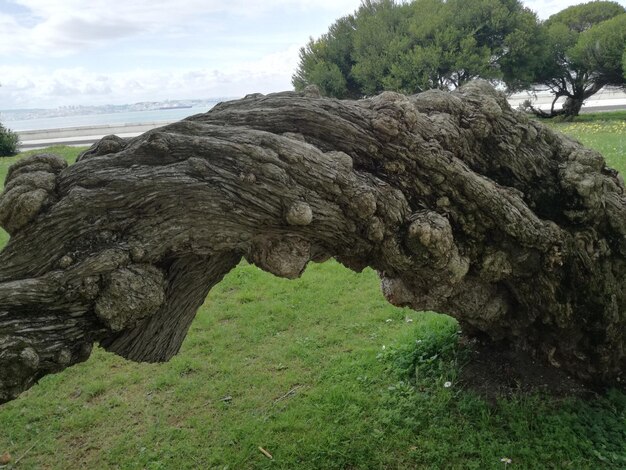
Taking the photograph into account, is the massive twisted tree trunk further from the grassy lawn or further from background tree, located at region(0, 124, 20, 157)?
background tree, located at region(0, 124, 20, 157)

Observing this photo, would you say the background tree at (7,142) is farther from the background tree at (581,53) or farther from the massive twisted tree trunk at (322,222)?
the background tree at (581,53)

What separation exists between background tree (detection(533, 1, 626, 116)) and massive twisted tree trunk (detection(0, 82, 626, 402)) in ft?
93.7

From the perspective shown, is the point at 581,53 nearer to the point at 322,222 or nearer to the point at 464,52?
the point at 464,52

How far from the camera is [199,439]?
444 cm

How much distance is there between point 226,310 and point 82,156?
4572mm

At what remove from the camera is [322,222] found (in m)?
2.92

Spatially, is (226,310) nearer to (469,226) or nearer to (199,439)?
(199,439)

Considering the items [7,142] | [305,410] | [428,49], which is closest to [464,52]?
[428,49]

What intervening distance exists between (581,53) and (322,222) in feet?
103

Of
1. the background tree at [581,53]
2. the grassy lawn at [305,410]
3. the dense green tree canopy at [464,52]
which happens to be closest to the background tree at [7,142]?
the dense green tree canopy at [464,52]

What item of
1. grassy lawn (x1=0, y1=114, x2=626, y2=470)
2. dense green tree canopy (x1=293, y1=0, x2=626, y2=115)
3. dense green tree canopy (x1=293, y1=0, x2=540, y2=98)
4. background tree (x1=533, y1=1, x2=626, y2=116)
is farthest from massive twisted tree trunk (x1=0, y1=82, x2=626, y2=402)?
background tree (x1=533, y1=1, x2=626, y2=116)

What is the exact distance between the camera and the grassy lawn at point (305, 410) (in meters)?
3.95

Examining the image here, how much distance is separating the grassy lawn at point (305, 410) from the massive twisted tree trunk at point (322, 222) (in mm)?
738

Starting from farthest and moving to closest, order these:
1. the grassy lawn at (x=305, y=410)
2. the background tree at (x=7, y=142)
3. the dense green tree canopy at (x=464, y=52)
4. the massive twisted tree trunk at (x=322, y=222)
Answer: the dense green tree canopy at (x=464, y=52), the background tree at (x=7, y=142), the grassy lawn at (x=305, y=410), the massive twisted tree trunk at (x=322, y=222)
